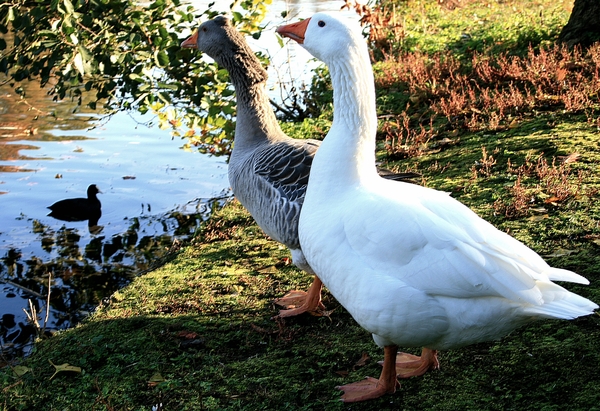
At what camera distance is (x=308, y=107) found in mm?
10094

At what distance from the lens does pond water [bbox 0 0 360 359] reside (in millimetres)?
6273

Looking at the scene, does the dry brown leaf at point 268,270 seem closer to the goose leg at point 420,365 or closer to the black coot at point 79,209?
the goose leg at point 420,365

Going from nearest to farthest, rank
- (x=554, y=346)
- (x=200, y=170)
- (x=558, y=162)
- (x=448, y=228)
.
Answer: (x=448, y=228) < (x=554, y=346) < (x=558, y=162) < (x=200, y=170)

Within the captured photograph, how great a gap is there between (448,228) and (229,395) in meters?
1.52

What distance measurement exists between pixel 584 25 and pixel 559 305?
7.01 meters

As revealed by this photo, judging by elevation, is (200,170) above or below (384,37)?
below

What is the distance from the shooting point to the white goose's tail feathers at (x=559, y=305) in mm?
2662

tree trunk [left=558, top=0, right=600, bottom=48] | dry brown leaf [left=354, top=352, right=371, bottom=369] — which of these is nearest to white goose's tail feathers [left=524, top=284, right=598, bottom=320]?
dry brown leaf [left=354, top=352, right=371, bottom=369]

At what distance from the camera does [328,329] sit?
4.23m

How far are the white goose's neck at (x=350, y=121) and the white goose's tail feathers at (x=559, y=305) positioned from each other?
106 cm

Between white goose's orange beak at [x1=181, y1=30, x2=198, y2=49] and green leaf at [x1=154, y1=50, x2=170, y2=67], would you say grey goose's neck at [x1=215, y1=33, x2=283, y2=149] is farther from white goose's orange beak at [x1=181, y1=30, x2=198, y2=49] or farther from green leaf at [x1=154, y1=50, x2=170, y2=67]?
green leaf at [x1=154, y1=50, x2=170, y2=67]

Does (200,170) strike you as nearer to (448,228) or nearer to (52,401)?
(52,401)

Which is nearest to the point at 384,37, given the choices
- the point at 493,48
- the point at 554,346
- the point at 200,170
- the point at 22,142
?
the point at 493,48

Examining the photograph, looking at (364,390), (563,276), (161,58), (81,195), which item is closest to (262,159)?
(161,58)
